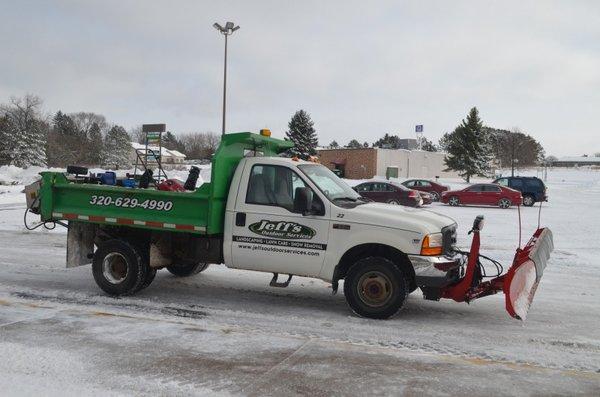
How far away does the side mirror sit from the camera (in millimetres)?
6344

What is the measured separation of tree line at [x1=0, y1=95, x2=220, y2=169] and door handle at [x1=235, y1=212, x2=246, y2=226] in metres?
23.9

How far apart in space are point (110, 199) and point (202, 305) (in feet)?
6.39

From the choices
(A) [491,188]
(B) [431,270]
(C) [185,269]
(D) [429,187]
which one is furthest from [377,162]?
(B) [431,270]

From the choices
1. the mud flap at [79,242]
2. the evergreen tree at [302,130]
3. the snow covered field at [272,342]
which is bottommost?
the snow covered field at [272,342]

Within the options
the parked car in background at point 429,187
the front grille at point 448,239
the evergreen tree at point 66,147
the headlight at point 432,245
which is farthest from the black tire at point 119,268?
the evergreen tree at point 66,147

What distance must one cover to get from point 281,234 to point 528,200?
86.0 ft

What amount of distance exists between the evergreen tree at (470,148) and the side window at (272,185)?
56535 mm

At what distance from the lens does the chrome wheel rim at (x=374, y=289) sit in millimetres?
6418

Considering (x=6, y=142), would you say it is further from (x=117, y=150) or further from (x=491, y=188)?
(x=491, y=188)

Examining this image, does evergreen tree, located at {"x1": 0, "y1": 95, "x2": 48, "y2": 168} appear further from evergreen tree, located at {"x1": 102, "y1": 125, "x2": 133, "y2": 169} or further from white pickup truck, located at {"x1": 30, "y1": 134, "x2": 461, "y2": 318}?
white pickup truck, located at {"x1": 30, "y1": 134, "x2": 461, "y2": 318}

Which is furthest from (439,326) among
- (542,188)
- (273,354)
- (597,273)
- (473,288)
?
(542,188)

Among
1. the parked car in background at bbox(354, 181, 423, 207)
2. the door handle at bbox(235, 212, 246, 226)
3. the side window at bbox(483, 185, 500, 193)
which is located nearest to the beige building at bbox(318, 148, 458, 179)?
the side window at bbox(483, 185, 500, 193)

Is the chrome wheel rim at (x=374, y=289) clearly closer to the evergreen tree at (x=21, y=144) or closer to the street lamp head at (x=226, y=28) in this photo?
the street lamp head at (x=226, y=28)

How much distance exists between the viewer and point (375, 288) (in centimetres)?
650
